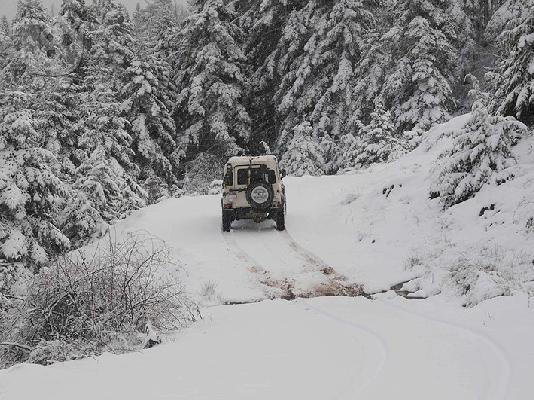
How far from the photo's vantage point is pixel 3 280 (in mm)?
12234

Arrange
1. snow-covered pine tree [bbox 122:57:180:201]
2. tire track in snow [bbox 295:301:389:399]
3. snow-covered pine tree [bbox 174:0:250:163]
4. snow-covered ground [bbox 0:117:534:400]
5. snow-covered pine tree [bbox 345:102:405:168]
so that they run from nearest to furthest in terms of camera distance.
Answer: tire track in snow [bbox 295:301:389:399] < snow-covered ground [bbox 0:117:534:400] < snow-covered pine tree [bbox 345:102:405:168] < snow-covered pine tree [bbox 122:57:180:201] < snow-covered pine tree [bbox 174:0:250:163]

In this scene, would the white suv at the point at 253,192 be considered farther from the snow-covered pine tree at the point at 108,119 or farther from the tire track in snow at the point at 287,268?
the snow-covered pine tree at the point at 108,119

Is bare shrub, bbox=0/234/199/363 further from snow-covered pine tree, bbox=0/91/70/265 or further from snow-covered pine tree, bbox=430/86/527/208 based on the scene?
snow-covered pine tree, bbox=430/86/527/208

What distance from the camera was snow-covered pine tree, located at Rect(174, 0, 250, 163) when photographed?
3059cm

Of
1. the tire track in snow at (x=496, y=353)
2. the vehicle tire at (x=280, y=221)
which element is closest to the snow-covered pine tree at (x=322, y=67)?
the vehicle tire at (x=280, y=221)

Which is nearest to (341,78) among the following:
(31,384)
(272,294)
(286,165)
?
(286,165)

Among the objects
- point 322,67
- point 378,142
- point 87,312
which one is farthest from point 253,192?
point 322,67

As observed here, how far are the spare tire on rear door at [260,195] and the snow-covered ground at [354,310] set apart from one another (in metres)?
0.83

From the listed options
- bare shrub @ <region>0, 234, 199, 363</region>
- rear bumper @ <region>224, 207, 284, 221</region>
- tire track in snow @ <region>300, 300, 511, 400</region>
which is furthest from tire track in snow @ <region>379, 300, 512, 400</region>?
rear bumper @ <region>224, 207, 284, 221</region>

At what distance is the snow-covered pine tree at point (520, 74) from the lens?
12328 millimetres

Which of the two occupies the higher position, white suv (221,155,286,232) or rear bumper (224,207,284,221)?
white suv (221,155,286,232)

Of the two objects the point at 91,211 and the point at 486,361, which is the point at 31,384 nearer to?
the point at 486,361

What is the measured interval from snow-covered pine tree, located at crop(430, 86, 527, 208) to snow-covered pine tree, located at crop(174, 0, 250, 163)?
1875 centimetres

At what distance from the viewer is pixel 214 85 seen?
3062 centimetres
